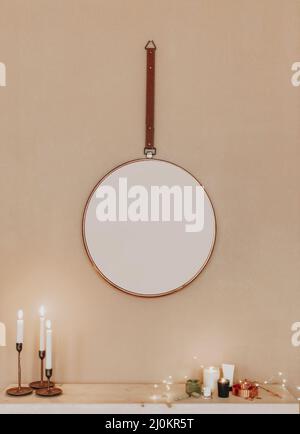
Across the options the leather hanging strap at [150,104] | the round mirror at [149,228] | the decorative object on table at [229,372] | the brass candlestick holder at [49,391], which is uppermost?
the leather hanging strap at [150,104]

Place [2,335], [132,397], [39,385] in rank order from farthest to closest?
[2,335]
[39,385]
[132,397]

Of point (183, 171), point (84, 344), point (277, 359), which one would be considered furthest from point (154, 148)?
point (277, 359)

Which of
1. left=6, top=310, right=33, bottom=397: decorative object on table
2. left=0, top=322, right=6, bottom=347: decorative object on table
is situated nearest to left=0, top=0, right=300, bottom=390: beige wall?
left=0, top=322, right=6, bottom=347: decorative object on table

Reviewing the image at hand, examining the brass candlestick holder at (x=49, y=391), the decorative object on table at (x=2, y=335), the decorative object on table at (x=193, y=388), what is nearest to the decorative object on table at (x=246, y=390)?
the decorative object on table at (x=193, y=388)

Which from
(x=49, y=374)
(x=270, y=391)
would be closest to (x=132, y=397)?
(x=49, y=374)

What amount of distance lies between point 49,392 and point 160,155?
115 cm

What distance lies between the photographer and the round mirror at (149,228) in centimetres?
220

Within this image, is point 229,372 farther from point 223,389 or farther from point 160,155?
point 160,155

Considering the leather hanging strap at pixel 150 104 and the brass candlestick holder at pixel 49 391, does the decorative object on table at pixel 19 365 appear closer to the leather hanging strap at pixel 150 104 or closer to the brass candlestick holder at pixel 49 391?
the brass candlestick holder at pixel 49 391

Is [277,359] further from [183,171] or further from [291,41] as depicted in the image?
[291,41]

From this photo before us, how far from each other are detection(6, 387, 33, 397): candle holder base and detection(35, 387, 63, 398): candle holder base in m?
0.05

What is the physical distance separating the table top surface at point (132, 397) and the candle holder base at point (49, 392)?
0.02 metres

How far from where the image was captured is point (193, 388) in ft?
6.64

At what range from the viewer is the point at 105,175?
87.6 inches
